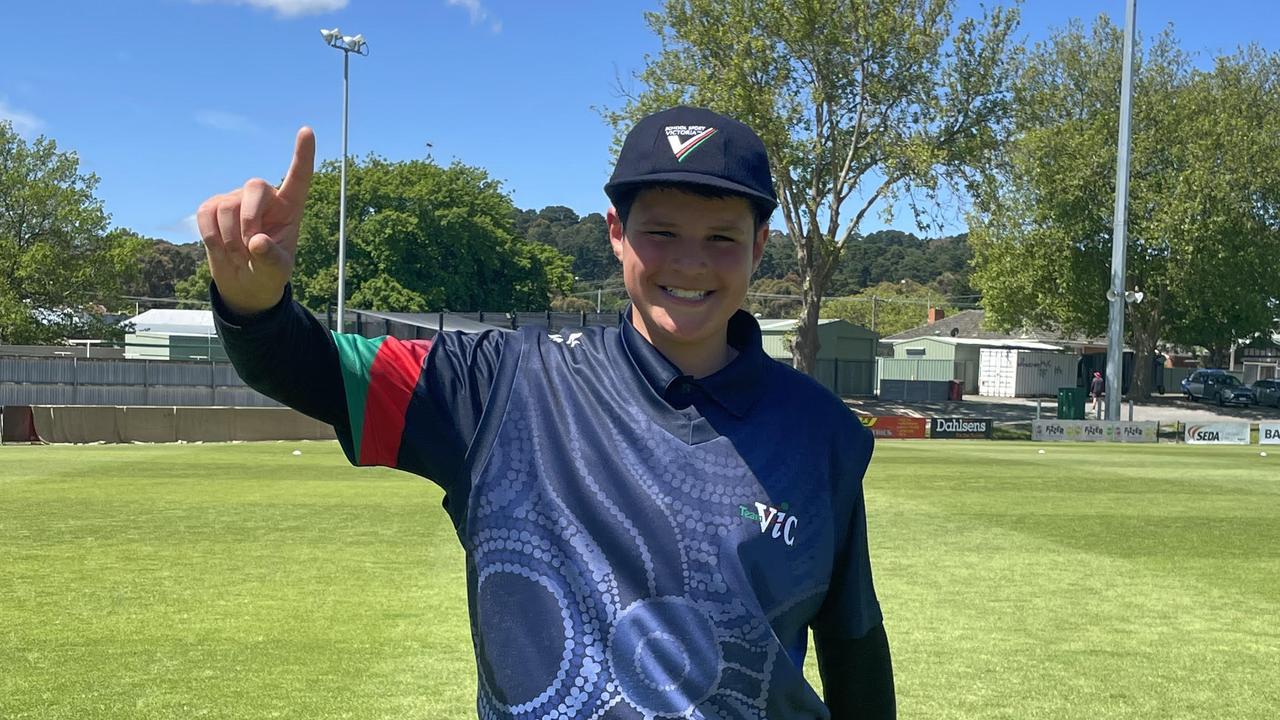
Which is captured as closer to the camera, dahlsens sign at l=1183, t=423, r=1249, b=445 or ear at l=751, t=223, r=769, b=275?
ear at l=751, t=223, r=769, b=275

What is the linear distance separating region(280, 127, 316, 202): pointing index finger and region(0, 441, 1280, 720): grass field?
15.0 feet

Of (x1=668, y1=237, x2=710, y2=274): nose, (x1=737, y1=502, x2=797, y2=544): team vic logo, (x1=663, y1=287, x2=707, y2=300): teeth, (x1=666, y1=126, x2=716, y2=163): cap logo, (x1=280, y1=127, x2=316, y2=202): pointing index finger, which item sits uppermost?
(x1=666, y1=126, x2=716, y2=163): cap logo

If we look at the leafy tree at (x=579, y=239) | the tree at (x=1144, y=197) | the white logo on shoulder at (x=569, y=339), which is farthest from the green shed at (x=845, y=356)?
the leafy tree at (x=579, y=239)

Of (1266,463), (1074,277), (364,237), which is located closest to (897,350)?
(1074,277)

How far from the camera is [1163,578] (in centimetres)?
1088

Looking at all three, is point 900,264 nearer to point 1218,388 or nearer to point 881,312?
point 881,312

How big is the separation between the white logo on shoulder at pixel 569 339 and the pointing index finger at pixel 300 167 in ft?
1.93

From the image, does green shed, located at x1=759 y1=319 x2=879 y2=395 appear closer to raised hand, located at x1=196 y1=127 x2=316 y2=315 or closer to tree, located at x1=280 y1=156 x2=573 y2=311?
tree, located at x1=280 y1=156 x2=573 y2=311

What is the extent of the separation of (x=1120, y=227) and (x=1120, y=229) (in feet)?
0.23

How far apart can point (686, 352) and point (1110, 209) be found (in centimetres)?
5161

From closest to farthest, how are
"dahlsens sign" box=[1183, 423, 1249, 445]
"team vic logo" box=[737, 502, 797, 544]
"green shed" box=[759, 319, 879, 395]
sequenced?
"team vic logo" box=[737, 502, 797, 544] → "dahlsens sign" box=[1183, 423, 1249, 445] → "green shed" box=[759, 319, 879, 395]

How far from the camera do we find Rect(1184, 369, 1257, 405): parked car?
57.4 meters

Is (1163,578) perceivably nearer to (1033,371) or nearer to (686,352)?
(686,352)

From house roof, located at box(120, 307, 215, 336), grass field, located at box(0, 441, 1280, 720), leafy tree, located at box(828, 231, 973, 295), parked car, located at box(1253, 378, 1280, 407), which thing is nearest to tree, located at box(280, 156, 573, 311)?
house roof, located at box(120, 307, 215, 336)
